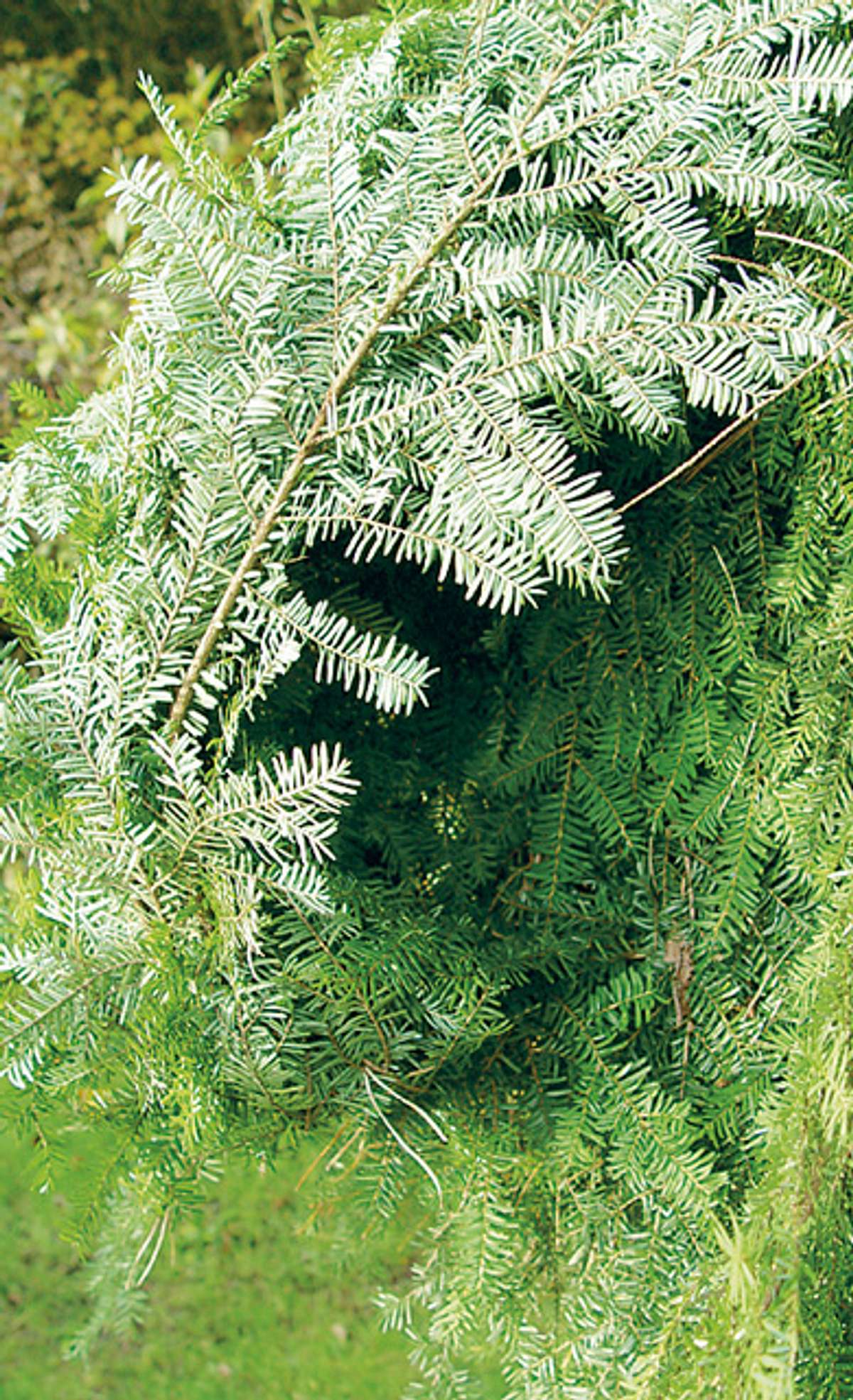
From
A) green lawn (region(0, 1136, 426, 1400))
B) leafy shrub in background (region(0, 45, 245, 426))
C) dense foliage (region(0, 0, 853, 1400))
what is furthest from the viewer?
leafy shrub in background (region(0, 45, 245, 426))

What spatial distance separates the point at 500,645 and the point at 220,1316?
71 centimetres

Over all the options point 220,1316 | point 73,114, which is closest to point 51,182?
point 73,114

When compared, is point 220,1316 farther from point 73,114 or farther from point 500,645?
point 73,114

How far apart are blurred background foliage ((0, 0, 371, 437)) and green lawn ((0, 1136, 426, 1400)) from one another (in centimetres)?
97

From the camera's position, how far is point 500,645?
45cm

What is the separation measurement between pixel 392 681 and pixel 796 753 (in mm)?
146

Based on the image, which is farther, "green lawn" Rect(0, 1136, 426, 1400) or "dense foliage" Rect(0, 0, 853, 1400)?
"green lawn" Rect(0, 1136, 426, 1400)

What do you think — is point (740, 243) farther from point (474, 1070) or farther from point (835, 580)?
point (474, 1070)

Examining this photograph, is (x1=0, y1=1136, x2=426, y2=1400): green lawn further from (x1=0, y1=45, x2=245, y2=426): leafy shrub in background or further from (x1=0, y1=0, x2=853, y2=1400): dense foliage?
(x1=0, y1=45, x2=245, y2=426): leafy shrub in background

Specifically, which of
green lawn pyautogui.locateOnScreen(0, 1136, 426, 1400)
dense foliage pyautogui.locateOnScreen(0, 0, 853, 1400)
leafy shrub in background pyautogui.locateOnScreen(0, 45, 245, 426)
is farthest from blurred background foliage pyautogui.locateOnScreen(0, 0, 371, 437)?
dense foliage pyautogui.locateOnScreen(0, 0, 853, 1400)

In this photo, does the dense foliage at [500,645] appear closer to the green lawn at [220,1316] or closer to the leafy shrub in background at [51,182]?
the green lawn at [220,1316]

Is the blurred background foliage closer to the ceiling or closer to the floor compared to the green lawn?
closer to the ceiling

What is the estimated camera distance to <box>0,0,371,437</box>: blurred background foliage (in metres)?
1.51

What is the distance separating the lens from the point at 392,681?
0.32 m
